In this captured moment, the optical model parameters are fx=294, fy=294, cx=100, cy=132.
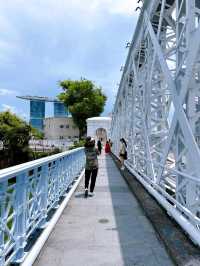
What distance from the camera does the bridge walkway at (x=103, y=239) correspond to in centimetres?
331

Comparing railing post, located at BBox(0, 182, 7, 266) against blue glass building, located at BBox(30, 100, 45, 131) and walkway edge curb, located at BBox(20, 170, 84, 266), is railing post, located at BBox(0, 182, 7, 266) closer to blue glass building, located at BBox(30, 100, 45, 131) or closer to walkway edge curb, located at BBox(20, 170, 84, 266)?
walkway edge curb, located at BBox(20, 170, 84, 266)

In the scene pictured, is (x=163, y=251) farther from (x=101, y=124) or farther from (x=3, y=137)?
A: (x=101, y=124)

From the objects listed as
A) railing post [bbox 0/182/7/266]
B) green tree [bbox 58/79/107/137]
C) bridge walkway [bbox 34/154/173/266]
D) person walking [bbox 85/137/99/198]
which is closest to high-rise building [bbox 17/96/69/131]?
green tree [bbox 58/79/107/137]

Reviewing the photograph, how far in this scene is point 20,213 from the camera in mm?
3154

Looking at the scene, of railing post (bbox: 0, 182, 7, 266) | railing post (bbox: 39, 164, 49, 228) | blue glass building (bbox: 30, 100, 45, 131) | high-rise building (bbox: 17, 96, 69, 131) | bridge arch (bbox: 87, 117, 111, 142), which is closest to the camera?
railing post (bbox: 0, 182, 7, 266)

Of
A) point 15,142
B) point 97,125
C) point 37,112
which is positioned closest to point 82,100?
point 97,125

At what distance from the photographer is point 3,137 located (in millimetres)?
31938

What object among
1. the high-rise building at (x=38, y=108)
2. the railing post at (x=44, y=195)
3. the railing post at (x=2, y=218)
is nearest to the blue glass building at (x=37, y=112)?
the high-rise building at (x=38, y=108)

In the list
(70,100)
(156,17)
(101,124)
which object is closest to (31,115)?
(70,100)

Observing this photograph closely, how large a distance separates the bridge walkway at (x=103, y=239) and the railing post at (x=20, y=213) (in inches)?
10.9

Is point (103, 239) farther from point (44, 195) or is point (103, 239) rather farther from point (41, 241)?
point (44, 195)

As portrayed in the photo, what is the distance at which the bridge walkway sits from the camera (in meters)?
3.31

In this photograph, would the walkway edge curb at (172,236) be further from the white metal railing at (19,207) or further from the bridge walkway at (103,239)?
the white metal railing at (19,207)

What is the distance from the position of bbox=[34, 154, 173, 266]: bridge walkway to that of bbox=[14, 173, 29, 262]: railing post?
278mm
